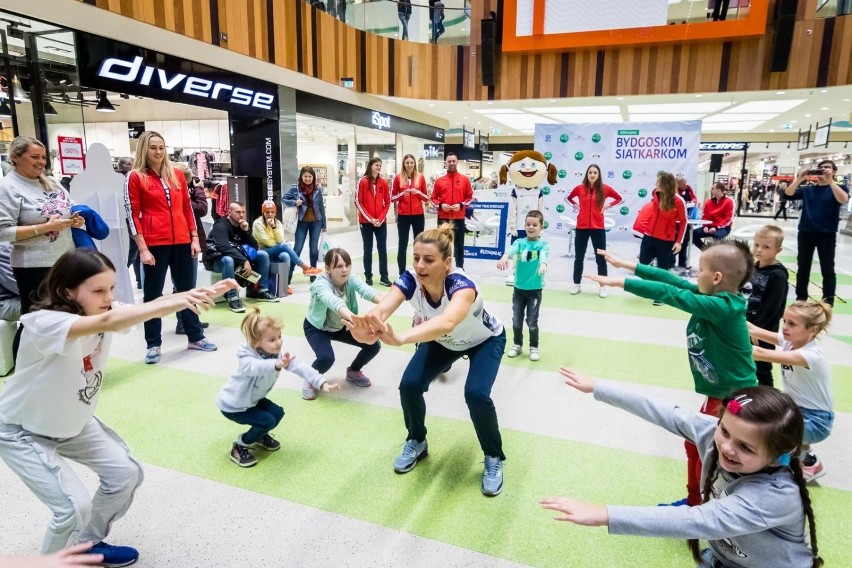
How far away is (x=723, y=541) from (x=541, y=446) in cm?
152

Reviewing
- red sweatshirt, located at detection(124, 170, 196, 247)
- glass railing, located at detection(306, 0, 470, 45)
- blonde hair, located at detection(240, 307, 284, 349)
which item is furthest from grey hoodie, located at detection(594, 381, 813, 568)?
glass railing, located at detection(306, 0, 470, 45)

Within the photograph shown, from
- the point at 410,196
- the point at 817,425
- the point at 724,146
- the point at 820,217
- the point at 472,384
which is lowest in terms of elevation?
the point at 817,425

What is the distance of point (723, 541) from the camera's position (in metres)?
1.78

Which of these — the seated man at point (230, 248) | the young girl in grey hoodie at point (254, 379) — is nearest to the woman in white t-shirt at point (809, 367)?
the young girl in grey hoodie at point (254, 379)

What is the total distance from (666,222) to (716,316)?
499cm

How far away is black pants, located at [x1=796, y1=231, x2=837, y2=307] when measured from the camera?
20.5 feet

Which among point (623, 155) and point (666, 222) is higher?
point (623, 155)

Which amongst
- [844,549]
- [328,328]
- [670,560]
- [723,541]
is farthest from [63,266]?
[844,549]

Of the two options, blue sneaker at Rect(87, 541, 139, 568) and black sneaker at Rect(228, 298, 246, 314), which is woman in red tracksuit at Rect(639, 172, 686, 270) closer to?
black sneaker at Rect(228, 298, 246, 314)

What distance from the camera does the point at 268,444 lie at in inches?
125

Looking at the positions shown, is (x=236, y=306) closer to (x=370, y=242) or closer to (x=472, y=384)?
(x=370, y=242)

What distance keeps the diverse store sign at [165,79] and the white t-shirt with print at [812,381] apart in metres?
8.61

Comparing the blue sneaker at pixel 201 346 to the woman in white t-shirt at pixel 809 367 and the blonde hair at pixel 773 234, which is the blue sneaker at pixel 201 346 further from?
the blonde hair at pixel 773 234

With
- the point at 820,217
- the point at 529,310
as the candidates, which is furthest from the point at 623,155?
the point at 529,310
